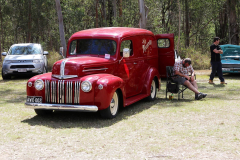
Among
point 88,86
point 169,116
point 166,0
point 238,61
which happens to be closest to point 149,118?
point 169,116

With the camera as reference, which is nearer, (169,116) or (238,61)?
(169,116)

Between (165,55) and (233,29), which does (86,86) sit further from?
(233,29)

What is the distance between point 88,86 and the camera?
286 inches

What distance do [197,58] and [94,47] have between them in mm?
14496

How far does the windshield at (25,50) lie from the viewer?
17.3 metres

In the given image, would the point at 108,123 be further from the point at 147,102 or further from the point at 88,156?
the point at 147,102

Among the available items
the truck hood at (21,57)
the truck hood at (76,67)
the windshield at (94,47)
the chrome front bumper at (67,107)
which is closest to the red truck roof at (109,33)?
the windshield at (94,47)

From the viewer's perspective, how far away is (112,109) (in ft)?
26.0

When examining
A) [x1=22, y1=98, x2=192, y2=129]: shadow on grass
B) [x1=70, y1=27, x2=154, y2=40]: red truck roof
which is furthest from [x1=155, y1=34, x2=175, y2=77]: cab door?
[x1=22, y1=98, x2=192, y2=129]: shadow on grass

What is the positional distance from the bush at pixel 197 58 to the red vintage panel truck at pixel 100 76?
11.0 m

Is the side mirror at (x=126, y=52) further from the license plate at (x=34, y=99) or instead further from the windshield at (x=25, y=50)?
the windshield at (x=25, y=50)

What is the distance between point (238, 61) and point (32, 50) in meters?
10.5

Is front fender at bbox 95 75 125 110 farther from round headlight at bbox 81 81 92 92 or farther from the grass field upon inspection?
the grass field

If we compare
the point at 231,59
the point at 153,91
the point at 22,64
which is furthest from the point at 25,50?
the point at 231,59
